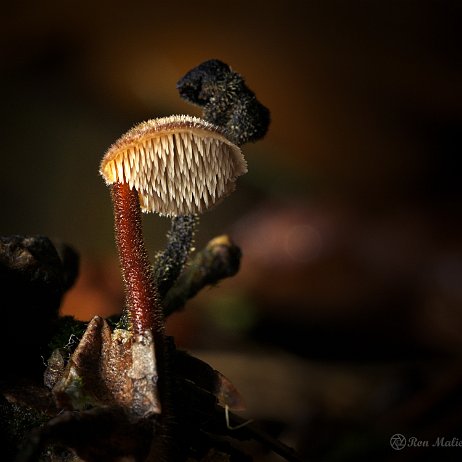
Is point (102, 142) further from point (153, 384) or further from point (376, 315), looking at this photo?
point (153, 384)

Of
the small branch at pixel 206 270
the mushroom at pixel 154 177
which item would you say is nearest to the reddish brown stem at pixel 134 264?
the mushroom at pixel 154 177

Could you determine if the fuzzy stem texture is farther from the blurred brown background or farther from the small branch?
the blurred brown background

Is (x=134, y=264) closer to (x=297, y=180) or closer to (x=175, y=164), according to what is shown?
(x=175, y=164)

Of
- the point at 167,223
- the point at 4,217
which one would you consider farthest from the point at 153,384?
the point at 4,217

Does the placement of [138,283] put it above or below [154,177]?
below

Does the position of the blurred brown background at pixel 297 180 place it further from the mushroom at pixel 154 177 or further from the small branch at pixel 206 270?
the mushroom at pixel 154 177

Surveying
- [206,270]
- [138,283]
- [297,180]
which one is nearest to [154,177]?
[138,283]
